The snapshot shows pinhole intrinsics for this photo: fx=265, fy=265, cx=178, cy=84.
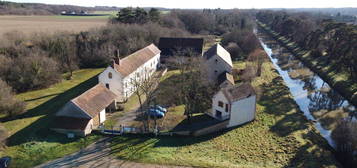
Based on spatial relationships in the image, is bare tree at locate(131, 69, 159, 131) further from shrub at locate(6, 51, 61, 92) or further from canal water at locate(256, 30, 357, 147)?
canal water at locate(256, 30, 357, 147)

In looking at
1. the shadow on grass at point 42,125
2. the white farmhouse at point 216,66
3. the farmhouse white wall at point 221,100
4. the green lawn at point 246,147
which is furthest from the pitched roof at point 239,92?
the shadow on grass at point 42,125

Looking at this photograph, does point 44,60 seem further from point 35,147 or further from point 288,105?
point 288,105

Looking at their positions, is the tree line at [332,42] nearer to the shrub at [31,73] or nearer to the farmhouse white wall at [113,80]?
the farmhouse white wall at [113,80]

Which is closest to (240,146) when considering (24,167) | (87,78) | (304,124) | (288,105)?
(304,124)

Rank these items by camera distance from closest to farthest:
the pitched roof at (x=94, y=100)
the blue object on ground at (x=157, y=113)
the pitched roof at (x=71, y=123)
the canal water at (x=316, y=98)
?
the pitched roof at (x=71, y=123) → the pitched roof at (x=94, y=100) → the blue object on ground at (x=157, y=113) → the canal water at (x=316, y=98)

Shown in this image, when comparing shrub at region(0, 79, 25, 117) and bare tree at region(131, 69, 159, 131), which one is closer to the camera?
bare tree at region(131, 69, 159, 131)

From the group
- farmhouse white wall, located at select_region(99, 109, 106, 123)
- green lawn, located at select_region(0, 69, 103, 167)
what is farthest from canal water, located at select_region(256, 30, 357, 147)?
green lawn, located at select_region(0, 69, 103, 167)
